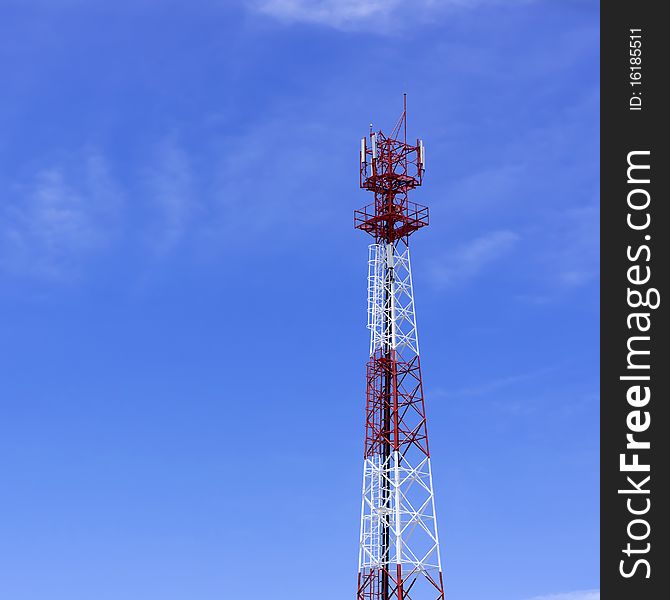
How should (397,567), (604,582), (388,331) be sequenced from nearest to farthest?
(604,582) < (397,567) < (388,331)

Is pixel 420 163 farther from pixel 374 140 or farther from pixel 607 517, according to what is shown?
pixel 607 517

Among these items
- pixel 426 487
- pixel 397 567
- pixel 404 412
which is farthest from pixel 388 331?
pixel 397 567

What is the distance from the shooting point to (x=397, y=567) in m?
85.4

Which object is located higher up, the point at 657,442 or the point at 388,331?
the point at 388,331

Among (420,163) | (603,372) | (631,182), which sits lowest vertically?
(603,372)

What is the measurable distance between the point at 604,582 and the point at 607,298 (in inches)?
594

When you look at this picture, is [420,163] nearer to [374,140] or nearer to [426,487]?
[374,140]

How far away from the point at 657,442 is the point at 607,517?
4.76 metres

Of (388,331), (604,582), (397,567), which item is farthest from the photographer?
(388,331)

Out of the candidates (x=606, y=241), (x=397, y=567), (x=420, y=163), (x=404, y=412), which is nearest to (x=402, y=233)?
(x=420, y=163)

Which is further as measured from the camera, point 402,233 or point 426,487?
point 402,233

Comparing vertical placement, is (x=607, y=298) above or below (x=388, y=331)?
below

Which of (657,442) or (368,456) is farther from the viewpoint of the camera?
(368,456)

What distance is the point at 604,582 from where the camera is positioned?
57312 mm
